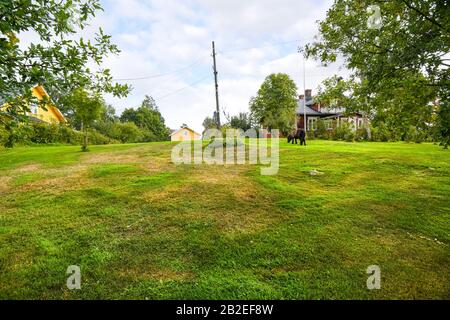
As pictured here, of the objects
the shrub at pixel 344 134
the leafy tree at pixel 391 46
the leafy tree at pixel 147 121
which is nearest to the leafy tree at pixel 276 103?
the shrub at pixel 344 134

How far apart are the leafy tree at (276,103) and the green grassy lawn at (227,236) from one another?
115 ft

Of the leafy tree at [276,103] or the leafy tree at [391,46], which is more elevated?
the leafy tree at [276,103]

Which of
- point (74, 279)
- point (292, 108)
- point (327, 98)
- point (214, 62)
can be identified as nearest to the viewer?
point (74, 279)

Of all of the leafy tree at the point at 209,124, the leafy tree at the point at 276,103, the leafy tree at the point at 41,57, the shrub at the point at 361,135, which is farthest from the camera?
the leafy tree at the point at 276,103

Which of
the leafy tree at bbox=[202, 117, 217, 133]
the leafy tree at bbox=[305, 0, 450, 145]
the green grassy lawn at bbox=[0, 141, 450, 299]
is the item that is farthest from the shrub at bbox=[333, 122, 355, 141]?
the leafy tree at bbox=[305, 0, 450, 145]

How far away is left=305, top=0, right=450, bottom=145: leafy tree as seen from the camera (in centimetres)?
536

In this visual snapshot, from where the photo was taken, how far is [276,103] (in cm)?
4831

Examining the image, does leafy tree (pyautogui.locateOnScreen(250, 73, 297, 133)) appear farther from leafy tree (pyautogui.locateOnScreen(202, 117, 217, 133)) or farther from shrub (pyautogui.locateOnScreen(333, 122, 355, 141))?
shrub (pyautogui.locateOnScreen(333, 122, 355, 141))

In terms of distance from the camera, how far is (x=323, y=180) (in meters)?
10.4

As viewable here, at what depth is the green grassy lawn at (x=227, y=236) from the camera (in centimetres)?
455

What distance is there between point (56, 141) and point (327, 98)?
3479 cm

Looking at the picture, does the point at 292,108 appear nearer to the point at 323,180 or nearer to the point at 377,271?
the point at 323,180

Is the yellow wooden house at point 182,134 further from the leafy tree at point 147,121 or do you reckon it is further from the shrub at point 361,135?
the shrub at point 361,135
